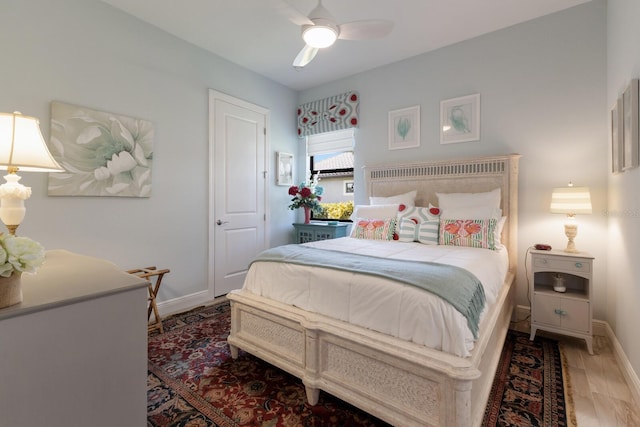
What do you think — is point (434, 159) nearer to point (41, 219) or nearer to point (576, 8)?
point (576, 8)

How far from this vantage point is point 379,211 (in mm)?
3260

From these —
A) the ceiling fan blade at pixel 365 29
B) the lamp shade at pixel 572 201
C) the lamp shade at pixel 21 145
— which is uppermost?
the ceiling fan blade at pixel 365 29

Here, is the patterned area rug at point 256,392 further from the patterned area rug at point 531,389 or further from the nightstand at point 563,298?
the nightstand at point 563,298

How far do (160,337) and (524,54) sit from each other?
4308 mm

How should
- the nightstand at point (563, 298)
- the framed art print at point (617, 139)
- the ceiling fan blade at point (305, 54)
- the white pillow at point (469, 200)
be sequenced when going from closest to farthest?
the framed art print at point (617, 139) < the nightstand at point (563, 298) < the ceiling fan blade at point (305, 54) < the white pillow at point (469, 200)

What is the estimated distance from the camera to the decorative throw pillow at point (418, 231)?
110 inches

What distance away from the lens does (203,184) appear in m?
3.43

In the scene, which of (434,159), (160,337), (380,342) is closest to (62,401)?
(380,342)

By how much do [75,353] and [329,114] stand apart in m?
3.93

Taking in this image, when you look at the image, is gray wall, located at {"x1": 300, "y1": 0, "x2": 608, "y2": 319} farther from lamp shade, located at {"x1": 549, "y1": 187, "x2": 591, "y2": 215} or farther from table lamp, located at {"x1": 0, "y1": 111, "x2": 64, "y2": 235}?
table lamp, located at {"x1": 0, "y1": 111, "x2": 64, "y2": 235}

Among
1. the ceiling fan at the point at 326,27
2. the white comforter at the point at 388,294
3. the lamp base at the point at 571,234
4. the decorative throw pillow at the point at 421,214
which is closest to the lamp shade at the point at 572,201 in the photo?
the lamp base at the point at 571,234

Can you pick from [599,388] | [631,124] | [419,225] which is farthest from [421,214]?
[599,388]

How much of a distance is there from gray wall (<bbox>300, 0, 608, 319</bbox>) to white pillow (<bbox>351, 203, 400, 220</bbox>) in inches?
32.1

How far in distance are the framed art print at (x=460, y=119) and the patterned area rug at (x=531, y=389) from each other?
2074 millimetres
